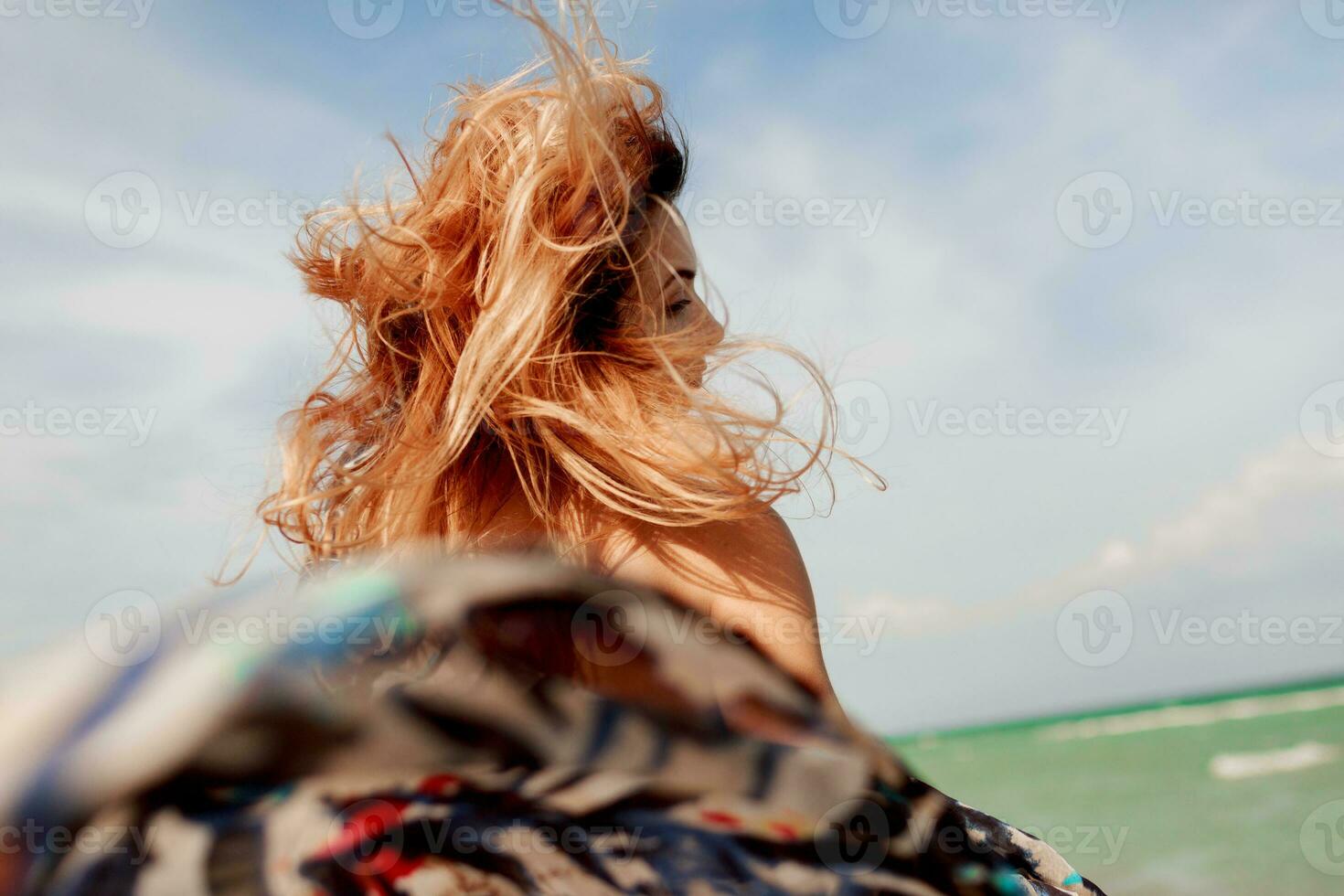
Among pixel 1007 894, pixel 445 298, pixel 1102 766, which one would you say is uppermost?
pixel 445 298

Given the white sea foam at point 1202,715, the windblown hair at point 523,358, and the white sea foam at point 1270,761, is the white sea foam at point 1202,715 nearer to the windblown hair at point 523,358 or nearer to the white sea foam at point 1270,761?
the white sea foam at point 1270,761

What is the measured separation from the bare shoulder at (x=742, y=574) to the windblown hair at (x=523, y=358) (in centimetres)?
4

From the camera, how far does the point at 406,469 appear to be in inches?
70.1

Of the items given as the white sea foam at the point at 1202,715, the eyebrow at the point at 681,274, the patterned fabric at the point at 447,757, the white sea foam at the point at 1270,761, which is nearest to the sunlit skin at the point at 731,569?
the patterned fabric at the point at 447,757

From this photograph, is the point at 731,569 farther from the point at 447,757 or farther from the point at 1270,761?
the point at 1270,761

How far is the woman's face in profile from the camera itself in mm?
2018

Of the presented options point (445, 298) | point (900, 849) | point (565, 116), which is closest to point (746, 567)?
point (900, 849)

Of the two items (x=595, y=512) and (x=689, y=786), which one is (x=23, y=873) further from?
(x=595, y=512)

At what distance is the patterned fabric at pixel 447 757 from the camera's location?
598 mm

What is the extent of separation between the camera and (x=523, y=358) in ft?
5.85

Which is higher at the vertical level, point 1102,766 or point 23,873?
point 23,873

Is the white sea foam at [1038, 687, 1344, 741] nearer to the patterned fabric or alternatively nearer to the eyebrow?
the eyebrow

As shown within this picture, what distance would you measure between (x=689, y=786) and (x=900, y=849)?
0.21 meters

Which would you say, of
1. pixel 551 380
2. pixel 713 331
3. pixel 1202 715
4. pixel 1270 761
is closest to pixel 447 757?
pixel 551 380
